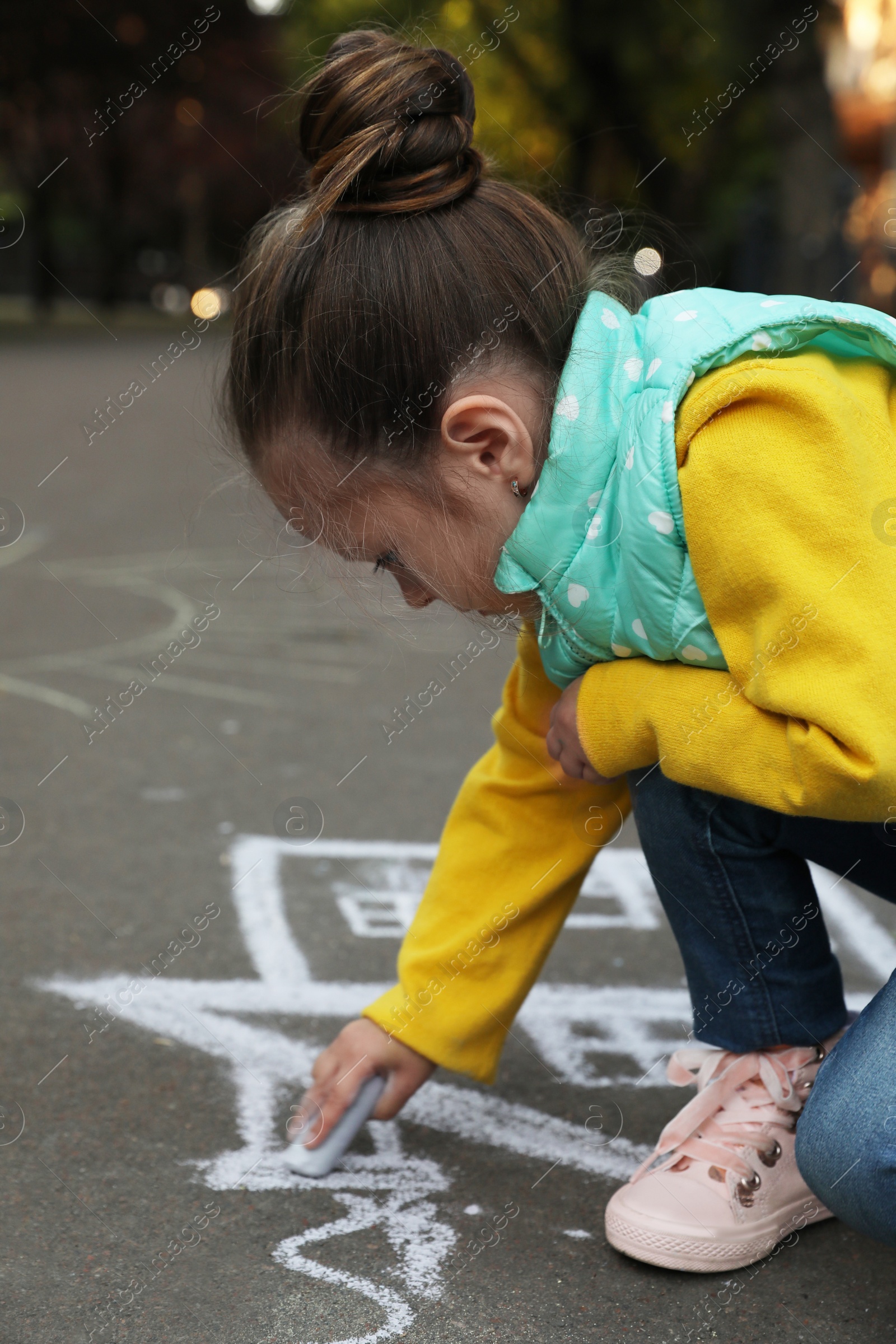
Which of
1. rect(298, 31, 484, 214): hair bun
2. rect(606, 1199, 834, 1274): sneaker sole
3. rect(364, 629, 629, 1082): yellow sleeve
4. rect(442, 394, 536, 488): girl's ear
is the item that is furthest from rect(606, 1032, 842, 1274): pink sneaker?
rect(298, 31, 484, 214): hair bun

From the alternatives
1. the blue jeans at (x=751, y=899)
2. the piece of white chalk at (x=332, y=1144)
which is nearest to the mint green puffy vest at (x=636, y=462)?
the blue jeans at (x=751, y=899)

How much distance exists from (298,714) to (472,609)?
188 centimetres

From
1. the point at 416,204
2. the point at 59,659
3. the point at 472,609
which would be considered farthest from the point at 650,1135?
the point at 59,659

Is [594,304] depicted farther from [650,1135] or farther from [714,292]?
[650,1135]

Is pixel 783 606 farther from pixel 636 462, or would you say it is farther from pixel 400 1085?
pixel 400 1085

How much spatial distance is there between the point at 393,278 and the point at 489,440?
0.18 m

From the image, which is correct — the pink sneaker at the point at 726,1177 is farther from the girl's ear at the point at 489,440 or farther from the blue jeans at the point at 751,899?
the girl's ear at the point at 489,440

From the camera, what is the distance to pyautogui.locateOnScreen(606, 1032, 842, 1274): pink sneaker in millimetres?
1450

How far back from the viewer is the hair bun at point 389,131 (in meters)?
1.37

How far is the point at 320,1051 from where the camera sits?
1.90m

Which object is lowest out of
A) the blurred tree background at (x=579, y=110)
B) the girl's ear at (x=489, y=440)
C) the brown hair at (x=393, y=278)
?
the blurred tree background at (x=579, y=110)

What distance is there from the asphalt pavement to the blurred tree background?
5901 mm

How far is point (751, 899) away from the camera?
5.03ft

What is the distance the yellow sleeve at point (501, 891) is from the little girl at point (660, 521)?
13 centimetres
